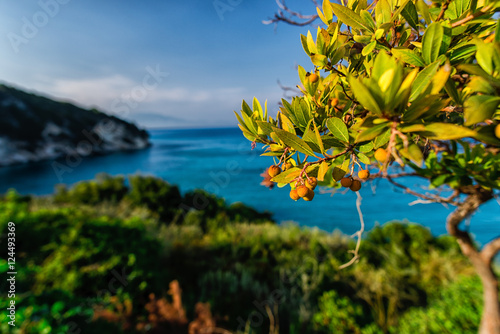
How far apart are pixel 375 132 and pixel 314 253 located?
3825 millimetres

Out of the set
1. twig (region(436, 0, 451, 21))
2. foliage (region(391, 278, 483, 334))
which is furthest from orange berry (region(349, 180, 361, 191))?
foliage (region(391, 278, 483, 334))

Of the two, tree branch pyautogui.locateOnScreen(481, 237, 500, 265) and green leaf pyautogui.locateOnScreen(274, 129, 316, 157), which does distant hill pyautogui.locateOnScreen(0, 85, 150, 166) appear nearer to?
green leaf pyautogui.locateOnScreen(274, 129, 316, 157)

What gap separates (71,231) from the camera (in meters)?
2.88

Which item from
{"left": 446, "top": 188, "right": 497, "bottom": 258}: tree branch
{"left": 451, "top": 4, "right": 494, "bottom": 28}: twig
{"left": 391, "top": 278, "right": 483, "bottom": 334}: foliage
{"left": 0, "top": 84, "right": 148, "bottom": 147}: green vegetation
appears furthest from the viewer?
{"left": 0, "top": 84, "right": 148, "bottom": 147}: green vegetation

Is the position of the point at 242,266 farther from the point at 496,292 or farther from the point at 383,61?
the point at 383,61

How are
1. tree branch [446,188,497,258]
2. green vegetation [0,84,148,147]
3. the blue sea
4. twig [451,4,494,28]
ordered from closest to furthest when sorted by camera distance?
twig [451,4,494,28] → tree branch [446,188,497,258] → the blue sea → green vegetation [0,84,148,147]

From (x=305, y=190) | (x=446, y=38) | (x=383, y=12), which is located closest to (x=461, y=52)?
(x=446, y=38)

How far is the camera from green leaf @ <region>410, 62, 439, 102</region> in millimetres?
354

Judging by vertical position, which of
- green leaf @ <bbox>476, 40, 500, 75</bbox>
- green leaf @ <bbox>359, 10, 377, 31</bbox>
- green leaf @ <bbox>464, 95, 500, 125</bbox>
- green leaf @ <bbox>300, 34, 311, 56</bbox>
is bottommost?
green leaf @ <bbox>464, 95, 500, 125</bbox>

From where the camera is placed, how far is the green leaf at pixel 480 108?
1.08 feet

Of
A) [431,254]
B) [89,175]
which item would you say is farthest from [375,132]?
[89,175]

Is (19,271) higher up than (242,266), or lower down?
higher up

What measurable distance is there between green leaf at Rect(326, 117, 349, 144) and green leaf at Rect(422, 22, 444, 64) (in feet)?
0.60

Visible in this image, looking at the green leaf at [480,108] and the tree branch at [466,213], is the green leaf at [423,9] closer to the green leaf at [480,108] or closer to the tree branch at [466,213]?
the green leaf at [480,108]
